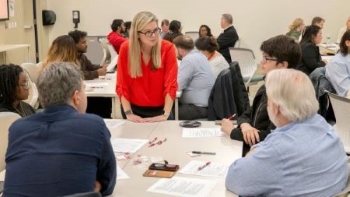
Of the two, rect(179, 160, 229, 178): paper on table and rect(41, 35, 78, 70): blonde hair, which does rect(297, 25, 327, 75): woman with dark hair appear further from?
rect(179, 160, 229, 178): paper on table

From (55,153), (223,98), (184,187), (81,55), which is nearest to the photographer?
(55,153)

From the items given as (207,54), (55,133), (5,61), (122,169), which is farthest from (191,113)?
(5,61)

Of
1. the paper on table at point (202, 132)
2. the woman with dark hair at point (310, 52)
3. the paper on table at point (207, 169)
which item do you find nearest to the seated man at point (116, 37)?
the woman with dark hair at point (310, 52)

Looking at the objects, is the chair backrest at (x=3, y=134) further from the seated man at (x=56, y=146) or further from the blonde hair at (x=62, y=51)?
the blonde hair at (x=62, y=51)

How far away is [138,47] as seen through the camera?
3.15 m

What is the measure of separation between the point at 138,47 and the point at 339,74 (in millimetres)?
2302

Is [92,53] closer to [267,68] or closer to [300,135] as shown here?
[267,68]

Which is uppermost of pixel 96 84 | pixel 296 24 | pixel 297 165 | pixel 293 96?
pixel 293 96

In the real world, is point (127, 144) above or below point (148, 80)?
below

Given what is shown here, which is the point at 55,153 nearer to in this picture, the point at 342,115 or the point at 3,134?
the point at 3,134

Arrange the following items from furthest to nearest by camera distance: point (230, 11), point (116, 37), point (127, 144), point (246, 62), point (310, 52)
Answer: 1. point (230, 11)
2. point (116, 37)
3. point (246, 62)
4. point (310, 52)
5. point (127, 144)

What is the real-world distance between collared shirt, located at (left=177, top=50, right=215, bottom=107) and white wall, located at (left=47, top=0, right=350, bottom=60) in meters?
5.92

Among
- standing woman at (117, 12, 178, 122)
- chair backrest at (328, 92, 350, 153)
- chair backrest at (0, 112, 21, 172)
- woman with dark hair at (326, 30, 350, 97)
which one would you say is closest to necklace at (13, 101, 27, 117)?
chair backrest at (0, 112, 21, 172)

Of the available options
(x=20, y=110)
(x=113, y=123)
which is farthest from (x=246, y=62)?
(x=20, y=110)
